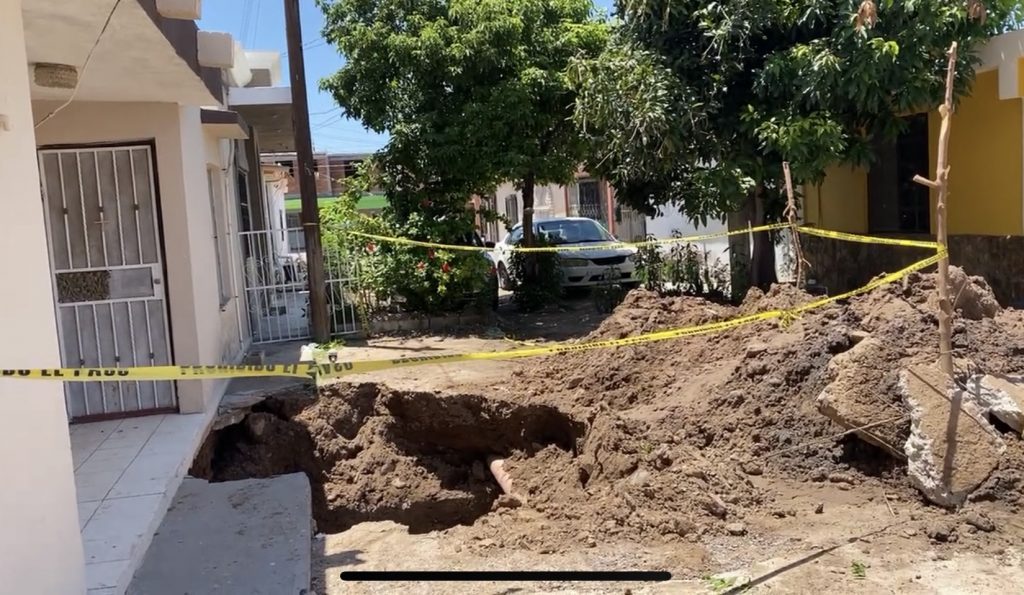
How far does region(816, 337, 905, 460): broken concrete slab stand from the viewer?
5.51 metres

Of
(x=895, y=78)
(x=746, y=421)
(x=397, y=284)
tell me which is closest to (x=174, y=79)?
(x=746, y=421)

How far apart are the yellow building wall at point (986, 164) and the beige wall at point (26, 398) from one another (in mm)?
8993

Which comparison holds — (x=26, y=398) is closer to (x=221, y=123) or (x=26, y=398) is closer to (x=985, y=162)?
(x=221, y=123)

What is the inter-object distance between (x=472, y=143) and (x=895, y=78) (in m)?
5.42

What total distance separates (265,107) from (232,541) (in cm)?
912

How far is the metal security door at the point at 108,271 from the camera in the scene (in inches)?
282

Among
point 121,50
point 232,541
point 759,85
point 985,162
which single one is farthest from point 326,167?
point 232,541

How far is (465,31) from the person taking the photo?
1213 centimetres

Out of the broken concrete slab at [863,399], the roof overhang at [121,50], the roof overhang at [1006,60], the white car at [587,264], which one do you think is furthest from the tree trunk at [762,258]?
the roof overhang at [121,50]

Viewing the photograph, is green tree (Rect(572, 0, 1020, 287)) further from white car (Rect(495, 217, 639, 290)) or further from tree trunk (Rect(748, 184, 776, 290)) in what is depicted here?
white car (Rect(495, 217, 639, 290))

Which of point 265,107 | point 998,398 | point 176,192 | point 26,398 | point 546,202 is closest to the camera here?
point 26,398

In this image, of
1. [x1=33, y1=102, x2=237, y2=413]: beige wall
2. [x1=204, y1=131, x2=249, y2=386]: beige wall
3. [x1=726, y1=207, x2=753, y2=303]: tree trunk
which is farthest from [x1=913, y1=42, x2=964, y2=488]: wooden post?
[x1=204, y1=131, x2=249, y2=386]: beige wall

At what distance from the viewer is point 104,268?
7.26 metres

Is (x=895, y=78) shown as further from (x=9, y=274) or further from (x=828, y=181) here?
(x=9, y=274)
